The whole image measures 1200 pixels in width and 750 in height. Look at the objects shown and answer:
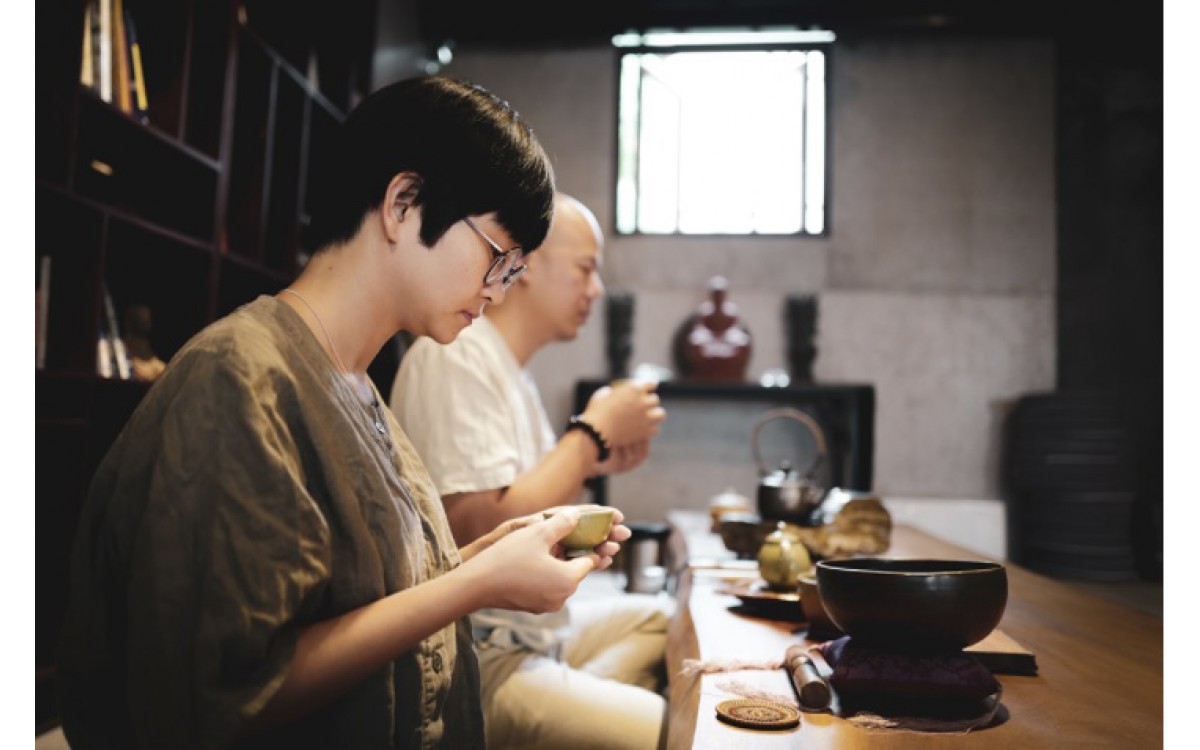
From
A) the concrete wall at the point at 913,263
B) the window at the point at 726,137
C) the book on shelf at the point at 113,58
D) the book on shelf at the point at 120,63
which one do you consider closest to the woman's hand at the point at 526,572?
the book on shelf at the point at 113,58

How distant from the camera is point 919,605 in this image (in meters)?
0.91

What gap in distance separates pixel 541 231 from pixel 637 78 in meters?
5.36

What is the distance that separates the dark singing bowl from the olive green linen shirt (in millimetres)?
465

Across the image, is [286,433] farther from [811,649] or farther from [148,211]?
[148,211]

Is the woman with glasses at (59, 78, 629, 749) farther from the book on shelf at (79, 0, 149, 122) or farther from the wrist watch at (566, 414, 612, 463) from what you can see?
the book on shelf at (79, 0, 149, 122)

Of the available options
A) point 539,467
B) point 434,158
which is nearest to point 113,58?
point 539,467

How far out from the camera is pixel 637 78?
→ 6.13 metres

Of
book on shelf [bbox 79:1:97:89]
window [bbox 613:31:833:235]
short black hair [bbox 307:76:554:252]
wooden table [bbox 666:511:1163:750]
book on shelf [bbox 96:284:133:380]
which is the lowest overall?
wooden table [bbox 666:511:1163:750]

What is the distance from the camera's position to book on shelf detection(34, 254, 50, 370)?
238cm

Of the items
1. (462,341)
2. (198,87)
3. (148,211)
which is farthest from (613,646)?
(198,87)

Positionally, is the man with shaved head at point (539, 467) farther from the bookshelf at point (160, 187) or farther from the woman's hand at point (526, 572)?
the bookshelf at point (160, 187)

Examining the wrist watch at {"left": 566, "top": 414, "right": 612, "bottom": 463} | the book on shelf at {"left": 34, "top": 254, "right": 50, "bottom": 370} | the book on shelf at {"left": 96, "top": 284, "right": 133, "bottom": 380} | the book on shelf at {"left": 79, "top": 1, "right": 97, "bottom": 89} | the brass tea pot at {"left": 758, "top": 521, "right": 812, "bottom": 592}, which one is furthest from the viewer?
the book on shelf at {"left": 96, "top": 284, "right": 133, "bottom": 380}

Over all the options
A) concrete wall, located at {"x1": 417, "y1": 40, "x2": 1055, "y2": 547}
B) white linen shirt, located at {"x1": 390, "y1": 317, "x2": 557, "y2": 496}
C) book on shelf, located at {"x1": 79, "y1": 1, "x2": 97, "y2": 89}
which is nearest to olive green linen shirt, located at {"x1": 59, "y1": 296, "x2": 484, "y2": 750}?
white linen shirt, located at {"x1": 390, "y1": 317, "x2": 557, "y2": 496}

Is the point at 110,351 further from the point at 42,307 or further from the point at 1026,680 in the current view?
the point at 1026,680
